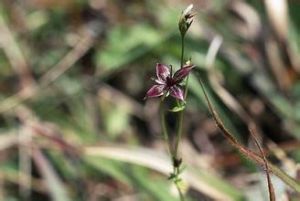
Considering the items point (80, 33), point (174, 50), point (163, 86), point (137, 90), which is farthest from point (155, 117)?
point (163, 86)

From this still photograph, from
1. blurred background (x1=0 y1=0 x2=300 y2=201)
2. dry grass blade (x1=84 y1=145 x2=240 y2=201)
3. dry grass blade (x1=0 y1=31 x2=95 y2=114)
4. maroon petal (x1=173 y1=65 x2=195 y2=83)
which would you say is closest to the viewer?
maroon petal (x1=173 y1=65 x2=195 y2=83)

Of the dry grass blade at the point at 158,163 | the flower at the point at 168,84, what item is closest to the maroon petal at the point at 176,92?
the flower at the point at 168,84

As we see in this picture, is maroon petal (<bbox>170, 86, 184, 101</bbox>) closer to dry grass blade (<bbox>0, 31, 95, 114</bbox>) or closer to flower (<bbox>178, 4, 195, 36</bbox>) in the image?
flower (<bbox>178, 4, 195, 36</bbox>)

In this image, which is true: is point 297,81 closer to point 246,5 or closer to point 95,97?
point 246,5

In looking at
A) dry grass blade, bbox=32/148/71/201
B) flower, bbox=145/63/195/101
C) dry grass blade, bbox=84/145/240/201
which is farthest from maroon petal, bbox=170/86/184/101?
dry grass blade, bbox=32/148/71/201

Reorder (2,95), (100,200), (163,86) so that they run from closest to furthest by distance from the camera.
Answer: (163,86) → (100,200) → (2,95)

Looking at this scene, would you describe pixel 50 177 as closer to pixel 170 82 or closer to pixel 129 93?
pixel 129 93
